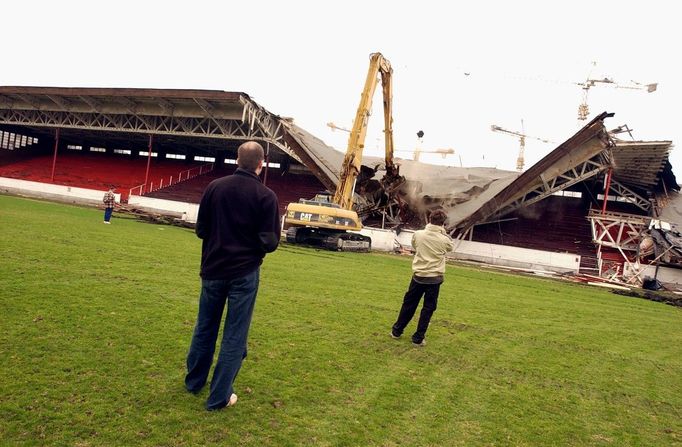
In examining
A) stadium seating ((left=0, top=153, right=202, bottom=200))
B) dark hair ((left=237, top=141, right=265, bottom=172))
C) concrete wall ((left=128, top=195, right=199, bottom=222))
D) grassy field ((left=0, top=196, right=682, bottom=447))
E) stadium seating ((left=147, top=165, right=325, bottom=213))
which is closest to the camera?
grassy field ((left=0, top=196, right=682, bottom=447))

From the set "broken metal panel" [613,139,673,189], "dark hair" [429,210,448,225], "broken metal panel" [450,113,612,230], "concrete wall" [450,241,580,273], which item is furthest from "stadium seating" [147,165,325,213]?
"dark hair" [429,210,448,225]

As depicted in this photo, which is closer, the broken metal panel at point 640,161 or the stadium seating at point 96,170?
the broken metal panel at point 640,161

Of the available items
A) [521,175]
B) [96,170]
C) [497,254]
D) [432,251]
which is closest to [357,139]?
[521,175]

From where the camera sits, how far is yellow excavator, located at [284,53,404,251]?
62.3 feet

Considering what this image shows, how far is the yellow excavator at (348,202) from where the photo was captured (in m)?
19.0

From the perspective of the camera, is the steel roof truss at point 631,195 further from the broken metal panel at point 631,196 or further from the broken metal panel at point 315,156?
the broken metal panel at point 315,156

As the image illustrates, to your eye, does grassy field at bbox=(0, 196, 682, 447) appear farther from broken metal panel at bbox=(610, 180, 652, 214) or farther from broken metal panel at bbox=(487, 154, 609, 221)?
broken metal panel at bbox=(610, 180, 652, 214)

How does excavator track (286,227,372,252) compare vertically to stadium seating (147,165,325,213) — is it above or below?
below

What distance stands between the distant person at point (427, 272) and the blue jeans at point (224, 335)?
278 cm

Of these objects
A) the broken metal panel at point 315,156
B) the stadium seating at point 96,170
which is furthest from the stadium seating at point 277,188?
the broken metal panel at point 315,156

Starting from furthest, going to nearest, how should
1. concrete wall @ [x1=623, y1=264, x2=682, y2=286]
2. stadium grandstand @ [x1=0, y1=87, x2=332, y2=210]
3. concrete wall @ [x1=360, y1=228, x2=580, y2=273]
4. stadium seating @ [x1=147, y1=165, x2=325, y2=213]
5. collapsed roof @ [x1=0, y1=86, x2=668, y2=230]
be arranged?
stadium seating @ [x1=147, y1=165, x2=325, y2=213]
stadium grandstand @ [x1=0, y1=87, x2=332, y2=210]
collapsed roof @ [x1=0, y1=86, x2=668, y2=230]
concrete wall @ [x1=360, y1=228, x2=580, y2=273]
concrete wall @ [x1=623, y1=264, x2=682, y2=286]

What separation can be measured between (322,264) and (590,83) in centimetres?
6607

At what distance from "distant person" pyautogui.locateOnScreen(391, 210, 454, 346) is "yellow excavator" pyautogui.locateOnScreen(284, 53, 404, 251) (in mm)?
12937

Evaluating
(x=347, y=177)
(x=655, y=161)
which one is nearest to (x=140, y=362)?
(x=347, y=177)
